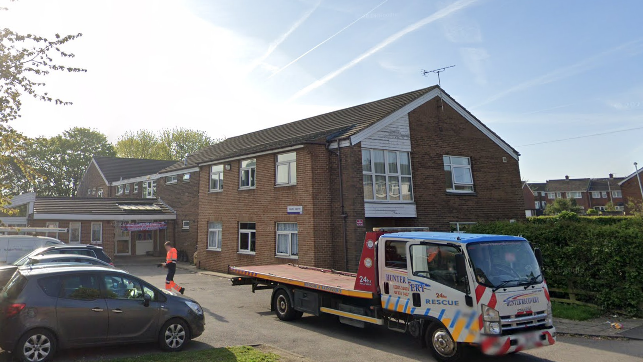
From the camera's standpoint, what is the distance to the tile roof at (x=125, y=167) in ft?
126

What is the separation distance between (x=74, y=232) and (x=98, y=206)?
2.03 meters

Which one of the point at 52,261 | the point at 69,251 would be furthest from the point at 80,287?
the point at 69,251

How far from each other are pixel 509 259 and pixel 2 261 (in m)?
15.8

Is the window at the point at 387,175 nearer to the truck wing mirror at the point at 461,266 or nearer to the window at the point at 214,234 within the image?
the window at the point at 214,234

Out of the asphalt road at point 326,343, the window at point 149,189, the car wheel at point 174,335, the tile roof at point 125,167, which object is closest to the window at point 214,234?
the asphalt road at point 326,343

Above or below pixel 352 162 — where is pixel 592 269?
below

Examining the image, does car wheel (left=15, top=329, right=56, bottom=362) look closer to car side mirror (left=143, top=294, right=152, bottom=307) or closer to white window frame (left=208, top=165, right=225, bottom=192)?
car side mirror (left=143, top=294, right=152, bottom=307)

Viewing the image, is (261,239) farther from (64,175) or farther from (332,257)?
(64,175)

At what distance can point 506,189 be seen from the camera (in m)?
20.0

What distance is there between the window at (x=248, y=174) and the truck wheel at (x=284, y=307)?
8811 mm

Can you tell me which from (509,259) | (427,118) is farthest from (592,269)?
(427,118)

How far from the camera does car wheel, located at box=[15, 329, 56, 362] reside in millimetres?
6285

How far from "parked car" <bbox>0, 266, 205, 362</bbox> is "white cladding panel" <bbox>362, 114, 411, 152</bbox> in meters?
10.3

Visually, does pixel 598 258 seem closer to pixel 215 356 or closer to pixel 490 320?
pixel 490 320
